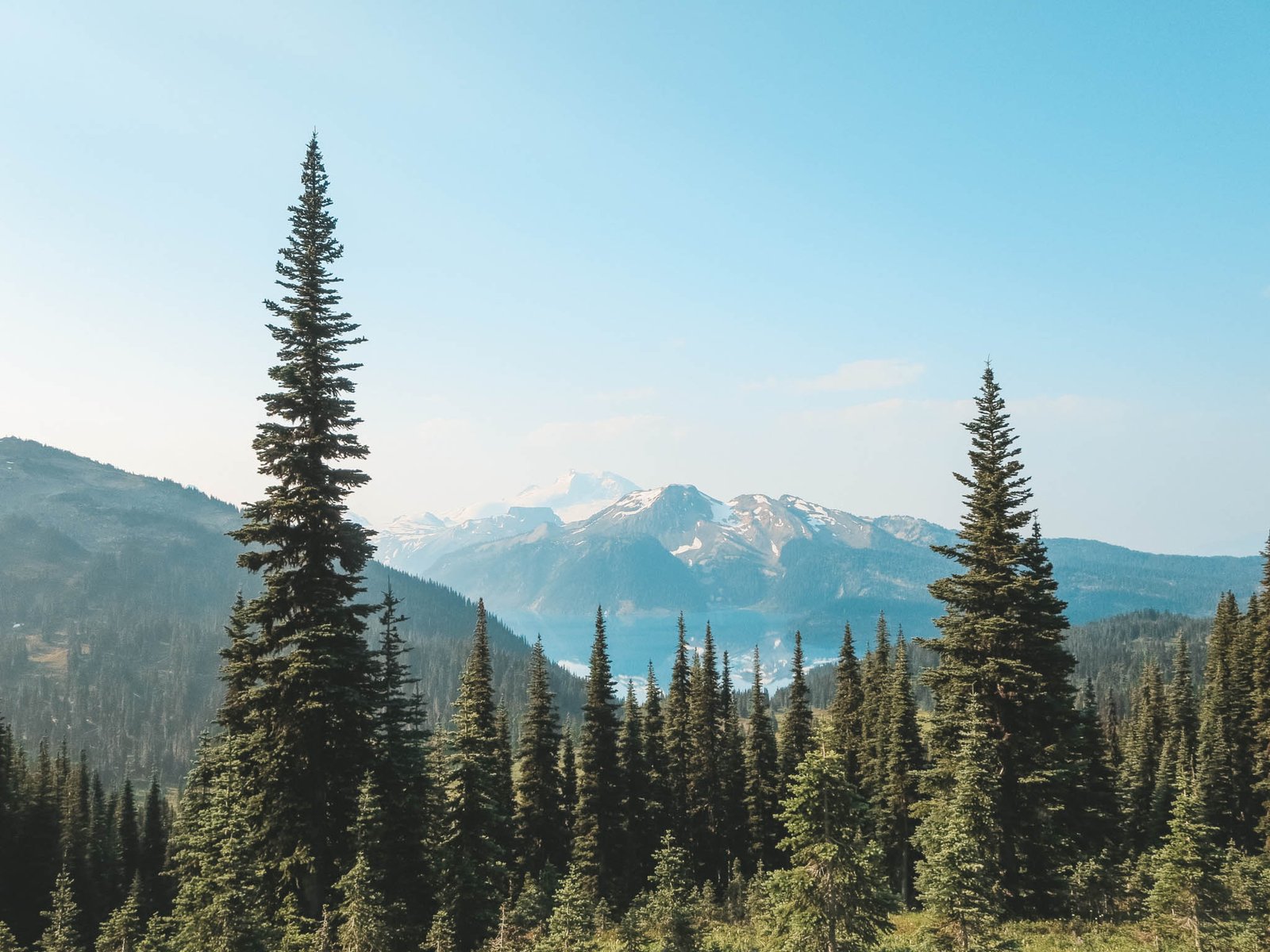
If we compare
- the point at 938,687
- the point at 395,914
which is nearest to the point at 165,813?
the point at 395,914

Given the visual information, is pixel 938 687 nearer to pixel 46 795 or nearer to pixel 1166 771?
pixel 1166 771

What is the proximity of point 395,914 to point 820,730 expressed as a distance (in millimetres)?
13821

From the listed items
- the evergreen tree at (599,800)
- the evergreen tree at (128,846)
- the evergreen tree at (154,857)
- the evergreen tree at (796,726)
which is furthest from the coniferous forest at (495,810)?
the evergreen tree at (128,846)

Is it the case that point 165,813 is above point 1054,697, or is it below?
below

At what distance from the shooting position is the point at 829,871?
1902 centimetres

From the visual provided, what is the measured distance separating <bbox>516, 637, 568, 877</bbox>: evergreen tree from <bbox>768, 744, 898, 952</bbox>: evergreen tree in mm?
39685

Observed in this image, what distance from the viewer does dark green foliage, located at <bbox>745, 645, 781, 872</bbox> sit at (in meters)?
64.8

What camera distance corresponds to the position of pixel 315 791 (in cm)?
Result: 2103

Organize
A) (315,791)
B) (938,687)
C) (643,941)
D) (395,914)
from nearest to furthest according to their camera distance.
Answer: (315,791) → (395,914) → (643,941) → (938,687)

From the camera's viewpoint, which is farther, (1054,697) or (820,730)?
(1054,697)

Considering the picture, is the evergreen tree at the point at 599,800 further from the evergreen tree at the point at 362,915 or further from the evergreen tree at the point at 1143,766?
the evergreen tree at the point at 362,915

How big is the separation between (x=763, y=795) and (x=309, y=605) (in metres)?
54.0

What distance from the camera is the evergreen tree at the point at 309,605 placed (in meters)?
20.7

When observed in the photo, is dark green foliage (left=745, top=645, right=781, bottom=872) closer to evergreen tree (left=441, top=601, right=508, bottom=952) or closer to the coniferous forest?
the coniferous forest
